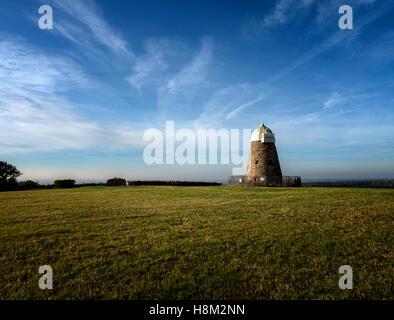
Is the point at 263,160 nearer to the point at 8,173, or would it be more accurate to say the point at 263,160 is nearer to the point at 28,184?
the point at 28,184

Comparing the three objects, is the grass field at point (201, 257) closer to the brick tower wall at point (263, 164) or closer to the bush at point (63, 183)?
the brick tower wall at point (263, 164)

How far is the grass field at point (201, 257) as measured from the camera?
372cm

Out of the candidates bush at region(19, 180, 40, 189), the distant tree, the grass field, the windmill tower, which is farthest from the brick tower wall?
the distant tree

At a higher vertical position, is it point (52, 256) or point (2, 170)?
point (2, 170)

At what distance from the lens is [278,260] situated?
15.9 feet

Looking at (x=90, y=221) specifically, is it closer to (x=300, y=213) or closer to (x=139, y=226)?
(x=139, y=226)

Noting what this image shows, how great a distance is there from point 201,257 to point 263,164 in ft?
90.8

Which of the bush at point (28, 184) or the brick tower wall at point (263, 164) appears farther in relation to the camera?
the bush at point (28, 184)

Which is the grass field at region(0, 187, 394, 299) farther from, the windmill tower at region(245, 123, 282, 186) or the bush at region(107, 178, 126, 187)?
the bush at region(107, 178, 126, 187)

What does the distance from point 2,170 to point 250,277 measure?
44.8m

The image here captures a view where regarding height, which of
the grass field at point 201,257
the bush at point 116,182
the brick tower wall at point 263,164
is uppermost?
the brick tower wall at point 263,164

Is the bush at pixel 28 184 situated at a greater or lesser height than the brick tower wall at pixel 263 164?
lesser

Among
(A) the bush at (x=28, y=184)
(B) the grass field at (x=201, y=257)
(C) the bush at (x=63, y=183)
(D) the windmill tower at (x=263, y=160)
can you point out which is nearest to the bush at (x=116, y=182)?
(C) the bush at (x=63, y=183)
